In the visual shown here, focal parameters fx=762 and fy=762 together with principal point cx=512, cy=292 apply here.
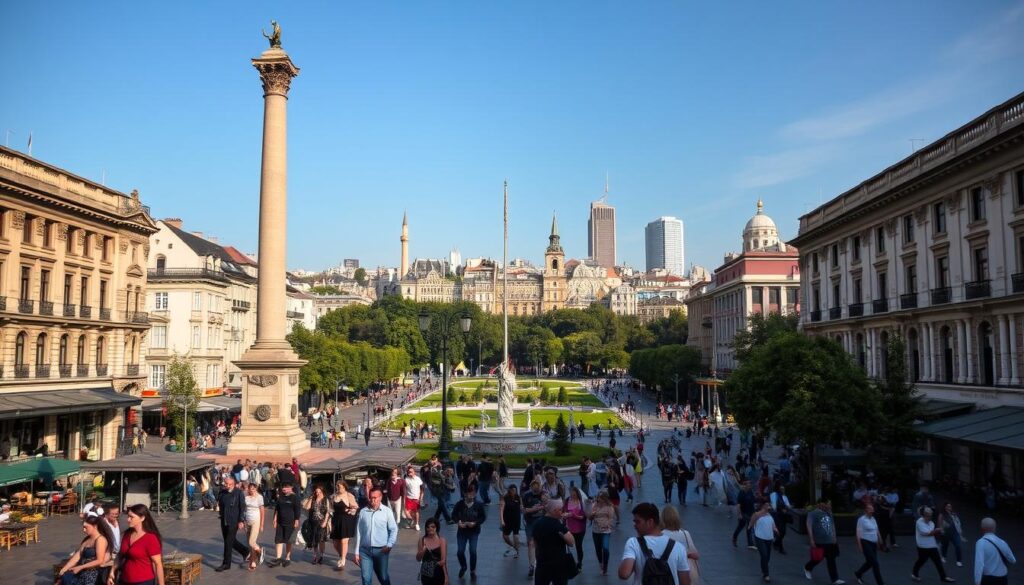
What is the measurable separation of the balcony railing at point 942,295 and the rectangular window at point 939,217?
2.41 m

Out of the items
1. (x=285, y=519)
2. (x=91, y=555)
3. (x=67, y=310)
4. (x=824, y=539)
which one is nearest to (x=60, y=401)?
(x=67, y=310)

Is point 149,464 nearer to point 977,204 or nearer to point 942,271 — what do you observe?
point 977,204

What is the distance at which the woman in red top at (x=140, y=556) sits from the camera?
9227 millimetres

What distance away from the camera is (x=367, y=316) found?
425 ft

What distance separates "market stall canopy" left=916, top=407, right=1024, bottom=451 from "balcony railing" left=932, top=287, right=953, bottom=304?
5.19m

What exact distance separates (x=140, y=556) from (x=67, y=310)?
100 feet

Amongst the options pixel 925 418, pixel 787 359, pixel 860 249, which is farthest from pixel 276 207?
pixel 860 249

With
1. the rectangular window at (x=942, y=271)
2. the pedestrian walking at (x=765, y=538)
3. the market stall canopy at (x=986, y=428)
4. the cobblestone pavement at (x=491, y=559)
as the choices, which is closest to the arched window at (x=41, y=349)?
the cobblestone pavement at (x=491, y=559)

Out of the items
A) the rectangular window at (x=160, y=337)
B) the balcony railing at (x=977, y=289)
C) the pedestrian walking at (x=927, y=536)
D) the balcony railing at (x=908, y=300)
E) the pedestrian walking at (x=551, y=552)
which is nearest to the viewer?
the pedestrian walking at (x=551, y=552)

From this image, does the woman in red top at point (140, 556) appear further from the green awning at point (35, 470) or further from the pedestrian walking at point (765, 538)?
the green awning at point (35, 470)

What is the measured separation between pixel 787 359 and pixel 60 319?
101 feet

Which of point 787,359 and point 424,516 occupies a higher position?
point 787,359

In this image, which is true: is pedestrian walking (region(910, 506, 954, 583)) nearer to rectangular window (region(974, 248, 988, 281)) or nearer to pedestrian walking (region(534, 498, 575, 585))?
pedestrian walking (region(534, 498, 575, 585))

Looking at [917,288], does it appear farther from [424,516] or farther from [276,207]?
[276,207]
